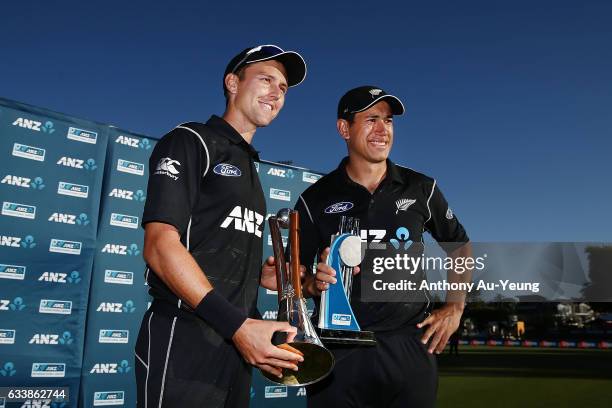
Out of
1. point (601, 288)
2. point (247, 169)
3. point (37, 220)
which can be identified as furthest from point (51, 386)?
point (601, 288)

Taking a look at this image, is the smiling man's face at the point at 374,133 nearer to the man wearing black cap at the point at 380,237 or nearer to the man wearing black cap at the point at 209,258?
the man wearing black cap at the point at 380,237

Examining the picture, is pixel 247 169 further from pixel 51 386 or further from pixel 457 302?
pixel 51 386

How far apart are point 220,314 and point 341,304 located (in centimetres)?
94

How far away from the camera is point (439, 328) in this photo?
113 inches

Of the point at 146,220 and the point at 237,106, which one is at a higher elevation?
the point at 237,106

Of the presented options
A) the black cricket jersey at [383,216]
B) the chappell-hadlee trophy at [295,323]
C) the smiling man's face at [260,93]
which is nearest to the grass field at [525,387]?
the black cricket jersey at [383,216]

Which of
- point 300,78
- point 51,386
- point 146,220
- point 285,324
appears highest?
point 300,78

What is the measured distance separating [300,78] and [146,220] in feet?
3.88

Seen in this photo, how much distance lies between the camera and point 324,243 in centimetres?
319

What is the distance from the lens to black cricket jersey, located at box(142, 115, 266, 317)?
2.06 metres

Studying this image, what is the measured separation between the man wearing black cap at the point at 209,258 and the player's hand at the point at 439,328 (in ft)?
3.15

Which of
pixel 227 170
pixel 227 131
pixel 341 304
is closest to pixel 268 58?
pixel 227 131

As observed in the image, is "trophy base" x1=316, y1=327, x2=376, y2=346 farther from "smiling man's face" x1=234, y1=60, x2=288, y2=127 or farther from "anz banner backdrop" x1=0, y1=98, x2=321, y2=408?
"anz banner backdrop" x1=0, y1=98, x2=321, y2=408

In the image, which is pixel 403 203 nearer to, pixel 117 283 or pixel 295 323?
pixel 295 323
